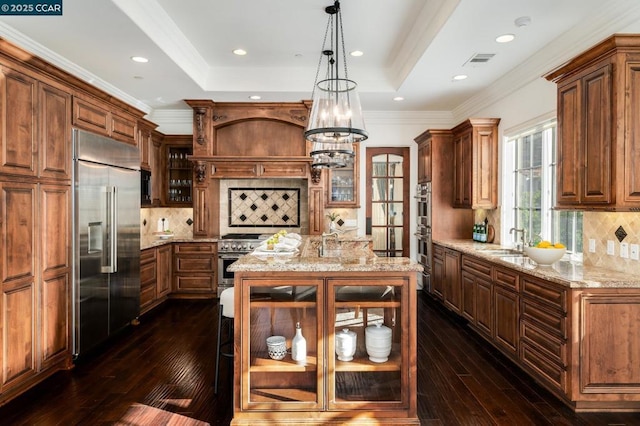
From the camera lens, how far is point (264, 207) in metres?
6.77

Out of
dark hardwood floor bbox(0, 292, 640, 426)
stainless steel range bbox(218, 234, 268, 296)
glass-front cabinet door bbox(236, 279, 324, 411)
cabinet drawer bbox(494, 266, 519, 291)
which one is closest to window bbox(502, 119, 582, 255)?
cabinet drawer bbox(494, 266, 519, 291)

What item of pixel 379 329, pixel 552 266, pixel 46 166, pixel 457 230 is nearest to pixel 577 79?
pixel 552 266

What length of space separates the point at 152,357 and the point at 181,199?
338 cm

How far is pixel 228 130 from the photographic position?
6469mm

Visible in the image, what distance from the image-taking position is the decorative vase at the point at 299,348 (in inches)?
106

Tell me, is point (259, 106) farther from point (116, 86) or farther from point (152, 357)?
point (152, 357)

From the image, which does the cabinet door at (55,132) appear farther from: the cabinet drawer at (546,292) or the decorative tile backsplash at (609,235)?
the decorative tile backsplash at (609,235)

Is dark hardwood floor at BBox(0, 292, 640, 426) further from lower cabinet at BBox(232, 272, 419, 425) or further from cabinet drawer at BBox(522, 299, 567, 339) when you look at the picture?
cabinet drawer at BBox(522, 299, 567, 339)

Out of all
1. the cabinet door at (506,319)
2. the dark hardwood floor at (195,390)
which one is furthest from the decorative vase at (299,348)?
the cabinet door at (506,319)

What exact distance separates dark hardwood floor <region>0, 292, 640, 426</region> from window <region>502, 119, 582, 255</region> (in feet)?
4.44

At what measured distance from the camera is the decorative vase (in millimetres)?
2684

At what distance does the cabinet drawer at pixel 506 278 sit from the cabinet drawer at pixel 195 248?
407 centimetres

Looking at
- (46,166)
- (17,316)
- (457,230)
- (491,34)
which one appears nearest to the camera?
(17,316)

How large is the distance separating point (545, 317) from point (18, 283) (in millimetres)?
4078
